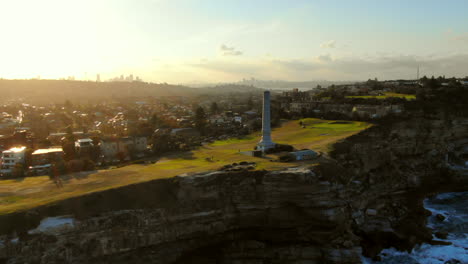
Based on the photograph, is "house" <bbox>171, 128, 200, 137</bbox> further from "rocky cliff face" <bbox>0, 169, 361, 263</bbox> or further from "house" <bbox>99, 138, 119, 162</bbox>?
"rocky cliff face" <bbox>0, 169, 361, 263</bbox>

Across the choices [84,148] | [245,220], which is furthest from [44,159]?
[245,220]

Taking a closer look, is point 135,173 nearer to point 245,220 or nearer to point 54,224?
point 54,224

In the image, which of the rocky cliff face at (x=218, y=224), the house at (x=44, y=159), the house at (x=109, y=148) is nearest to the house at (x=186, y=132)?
the house at (x=109, y=148)

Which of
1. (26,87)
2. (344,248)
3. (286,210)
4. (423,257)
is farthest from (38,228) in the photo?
(26,87)

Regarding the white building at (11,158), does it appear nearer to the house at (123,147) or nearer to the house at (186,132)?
the house at (123,147)

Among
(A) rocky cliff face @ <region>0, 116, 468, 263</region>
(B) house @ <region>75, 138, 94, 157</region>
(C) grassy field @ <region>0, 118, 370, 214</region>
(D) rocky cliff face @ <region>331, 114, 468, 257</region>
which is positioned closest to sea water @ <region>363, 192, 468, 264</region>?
(D) rocky cliff face @ <region>331, 114, 468, 257</region>
